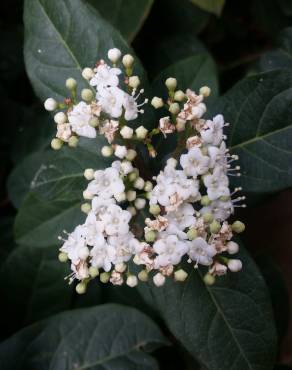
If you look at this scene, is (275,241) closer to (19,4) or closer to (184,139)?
(184,139)

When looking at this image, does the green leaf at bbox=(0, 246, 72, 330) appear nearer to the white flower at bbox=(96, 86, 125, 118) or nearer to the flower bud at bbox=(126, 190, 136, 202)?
the flower bud at bbox=(126, 190, 136, 202)

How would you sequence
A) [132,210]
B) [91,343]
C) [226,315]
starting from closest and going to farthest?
1. [132,210]
2. [226,315]
3. [91,343]

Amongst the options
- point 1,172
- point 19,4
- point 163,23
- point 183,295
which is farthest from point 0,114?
point 183,295

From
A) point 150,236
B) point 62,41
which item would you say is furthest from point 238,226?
point 62,41

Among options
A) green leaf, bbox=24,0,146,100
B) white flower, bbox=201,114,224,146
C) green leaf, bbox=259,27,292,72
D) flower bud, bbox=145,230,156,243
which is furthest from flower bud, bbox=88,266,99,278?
green leaf, bbox=259,27,292,72

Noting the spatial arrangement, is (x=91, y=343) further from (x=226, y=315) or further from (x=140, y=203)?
(x=140, y=203)

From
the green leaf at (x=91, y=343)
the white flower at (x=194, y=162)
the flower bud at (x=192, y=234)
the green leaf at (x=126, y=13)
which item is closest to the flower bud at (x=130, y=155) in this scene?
the white flower at (x=194, y=162)

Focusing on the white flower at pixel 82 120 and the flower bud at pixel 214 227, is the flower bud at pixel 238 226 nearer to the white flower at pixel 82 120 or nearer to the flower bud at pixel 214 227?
the flower bud at pixel 214 227
